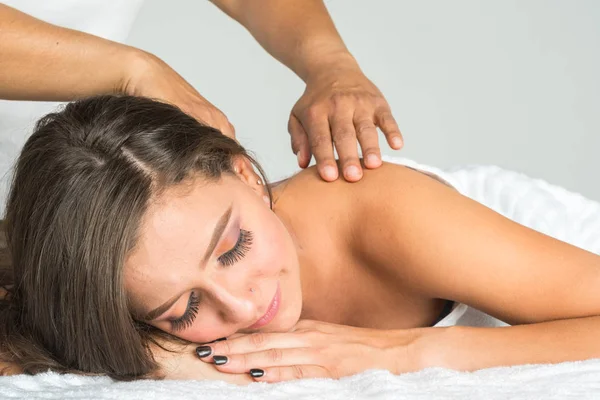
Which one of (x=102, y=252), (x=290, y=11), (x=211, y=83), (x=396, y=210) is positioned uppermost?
(x=290, y=11)

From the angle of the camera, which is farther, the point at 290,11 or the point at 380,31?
the point at 380,31

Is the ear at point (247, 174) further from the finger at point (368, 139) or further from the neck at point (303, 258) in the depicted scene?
the finger at point (368, 139)

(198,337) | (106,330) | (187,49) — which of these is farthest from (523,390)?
(187,49)

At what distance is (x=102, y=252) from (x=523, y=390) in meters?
0.71

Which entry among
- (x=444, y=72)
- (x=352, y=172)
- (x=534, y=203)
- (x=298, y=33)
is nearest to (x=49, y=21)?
(x=298, y=33)

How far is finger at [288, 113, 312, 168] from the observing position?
7.19 feet

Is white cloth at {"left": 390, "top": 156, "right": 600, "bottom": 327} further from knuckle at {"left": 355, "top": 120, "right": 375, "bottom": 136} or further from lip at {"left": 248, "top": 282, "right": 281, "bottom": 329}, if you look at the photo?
lip at {"left": 248, "top": 282, "right": 281, "bottom": 329}

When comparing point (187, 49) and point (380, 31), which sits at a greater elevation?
point (380, 31)

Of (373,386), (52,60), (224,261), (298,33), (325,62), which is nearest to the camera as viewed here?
(373,386)

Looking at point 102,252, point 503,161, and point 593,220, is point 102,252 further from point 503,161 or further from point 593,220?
point 503,161

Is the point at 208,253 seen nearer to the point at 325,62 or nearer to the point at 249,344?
the point at 249,344

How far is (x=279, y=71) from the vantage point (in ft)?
14.7

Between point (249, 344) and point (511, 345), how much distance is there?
45cm

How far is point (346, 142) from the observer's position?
207cm
